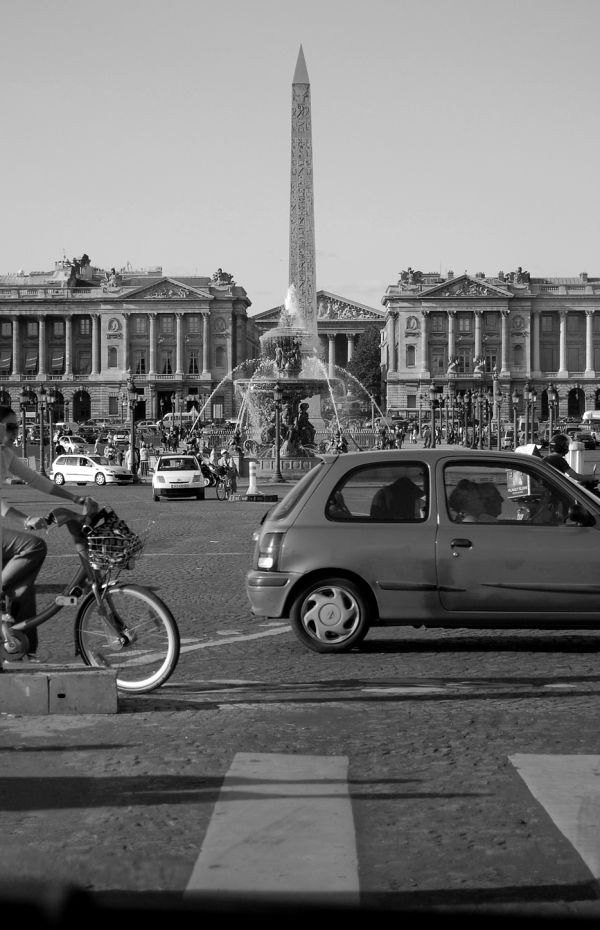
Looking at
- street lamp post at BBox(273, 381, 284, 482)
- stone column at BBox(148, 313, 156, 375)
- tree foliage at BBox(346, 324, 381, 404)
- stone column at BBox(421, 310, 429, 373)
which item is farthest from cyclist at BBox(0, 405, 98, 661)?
tree foliage at BBox(346, 324, 381, 404)

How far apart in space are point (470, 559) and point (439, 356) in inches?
5154

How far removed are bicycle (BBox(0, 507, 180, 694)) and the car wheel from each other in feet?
6.26

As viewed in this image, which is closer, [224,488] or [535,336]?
[224,488]

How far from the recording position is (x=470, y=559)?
9297 mm

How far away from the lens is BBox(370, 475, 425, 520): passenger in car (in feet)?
31.4

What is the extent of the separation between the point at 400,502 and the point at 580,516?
4.13ft

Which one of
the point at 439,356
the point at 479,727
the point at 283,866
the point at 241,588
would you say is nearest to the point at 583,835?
the point at 283,866

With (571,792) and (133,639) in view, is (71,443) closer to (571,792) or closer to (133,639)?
(133,639)

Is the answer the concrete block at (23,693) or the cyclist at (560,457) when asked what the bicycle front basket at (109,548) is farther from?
the cyclist at (560,457)

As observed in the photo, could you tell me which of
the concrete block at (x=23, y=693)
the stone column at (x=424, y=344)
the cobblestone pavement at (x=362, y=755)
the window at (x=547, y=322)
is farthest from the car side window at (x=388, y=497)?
the window at (x=547, y=322)

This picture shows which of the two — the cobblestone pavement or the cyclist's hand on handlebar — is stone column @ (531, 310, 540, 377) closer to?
the cobblestone pavement

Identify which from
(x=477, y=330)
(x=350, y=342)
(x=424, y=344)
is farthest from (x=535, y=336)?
(x=350, y=342)

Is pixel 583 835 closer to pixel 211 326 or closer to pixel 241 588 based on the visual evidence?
pixel 241 588

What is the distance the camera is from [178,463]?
39.7 m
